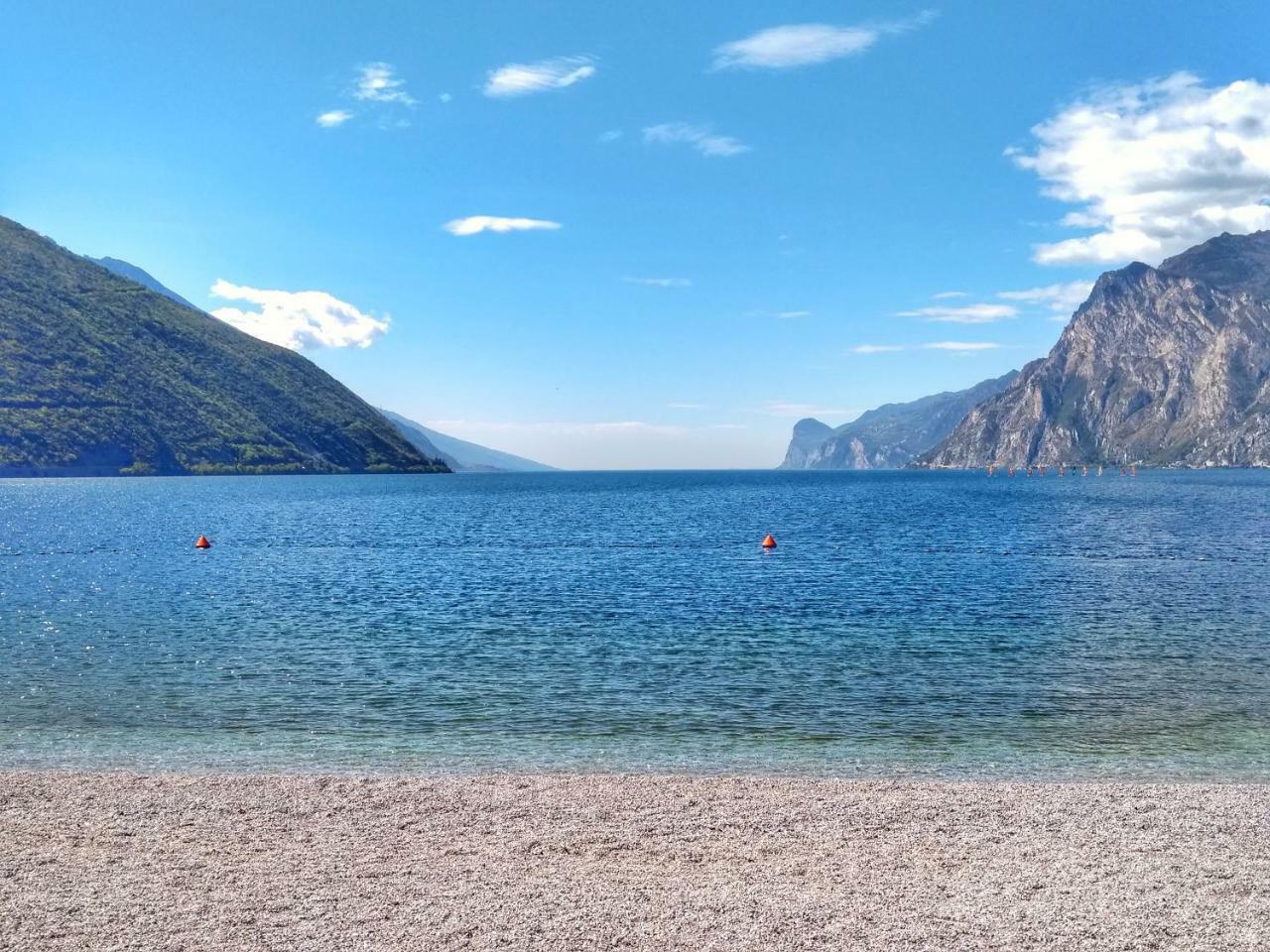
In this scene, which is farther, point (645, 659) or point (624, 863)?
point (645, 659)

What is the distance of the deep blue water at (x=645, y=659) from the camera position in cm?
2361

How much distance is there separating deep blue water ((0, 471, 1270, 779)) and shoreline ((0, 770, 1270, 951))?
2819mm

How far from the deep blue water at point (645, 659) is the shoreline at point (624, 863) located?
282 cm

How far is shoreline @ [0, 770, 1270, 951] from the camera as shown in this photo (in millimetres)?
12469

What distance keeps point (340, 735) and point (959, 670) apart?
2053cm

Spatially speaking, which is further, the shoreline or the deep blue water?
the deep blue water

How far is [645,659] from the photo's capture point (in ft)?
116

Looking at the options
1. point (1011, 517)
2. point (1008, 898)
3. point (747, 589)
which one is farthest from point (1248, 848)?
point (1011, 517)

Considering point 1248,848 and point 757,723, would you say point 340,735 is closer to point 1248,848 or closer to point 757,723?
point 757,723

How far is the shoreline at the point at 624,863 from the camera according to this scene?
40.9 feet

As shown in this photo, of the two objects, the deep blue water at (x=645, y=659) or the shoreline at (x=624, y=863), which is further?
the deep blue water at (x=645, y=659)

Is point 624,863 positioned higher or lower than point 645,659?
higher

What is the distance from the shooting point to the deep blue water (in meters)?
23.6

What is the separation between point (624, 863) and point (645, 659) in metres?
20.1
